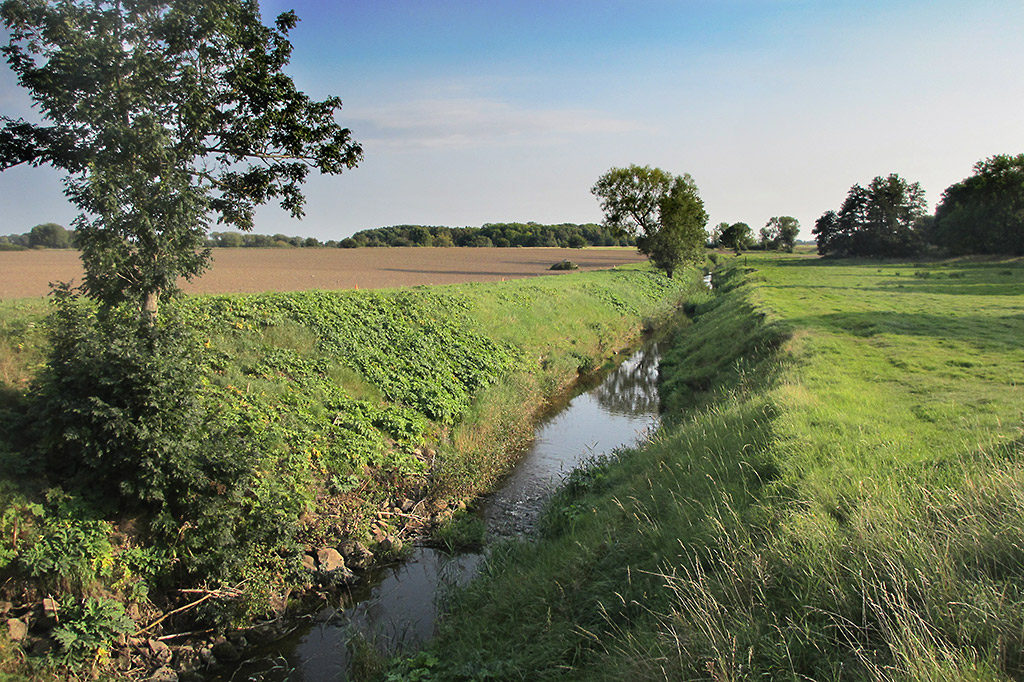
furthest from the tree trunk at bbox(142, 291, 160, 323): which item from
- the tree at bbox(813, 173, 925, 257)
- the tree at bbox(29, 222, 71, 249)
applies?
the tree at bbox(813, 173, 925, 257)

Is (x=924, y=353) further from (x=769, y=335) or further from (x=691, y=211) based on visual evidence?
(x=691, y=211)

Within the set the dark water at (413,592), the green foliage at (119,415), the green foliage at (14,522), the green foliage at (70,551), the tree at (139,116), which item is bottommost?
the dark water at (413,592)

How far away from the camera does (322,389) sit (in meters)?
12.0

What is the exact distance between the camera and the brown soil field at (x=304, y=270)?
85.5 ft

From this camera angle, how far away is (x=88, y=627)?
623cm

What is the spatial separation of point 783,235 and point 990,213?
89097 mm

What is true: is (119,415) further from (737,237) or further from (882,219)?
(737,237)

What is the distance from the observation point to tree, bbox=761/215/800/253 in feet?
469

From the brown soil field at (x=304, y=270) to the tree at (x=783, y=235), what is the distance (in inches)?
2905

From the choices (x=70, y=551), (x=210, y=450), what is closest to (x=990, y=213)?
(x=210, y=450)

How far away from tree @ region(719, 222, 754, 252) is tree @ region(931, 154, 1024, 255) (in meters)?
70.1

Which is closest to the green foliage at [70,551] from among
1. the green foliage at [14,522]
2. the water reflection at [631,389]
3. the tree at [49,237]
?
the green foliage at [14,522]

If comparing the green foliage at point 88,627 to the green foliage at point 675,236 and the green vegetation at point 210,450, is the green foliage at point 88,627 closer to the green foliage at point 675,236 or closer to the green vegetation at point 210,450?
the green vegetation at point 210,450

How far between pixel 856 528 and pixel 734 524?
1.23 metres
